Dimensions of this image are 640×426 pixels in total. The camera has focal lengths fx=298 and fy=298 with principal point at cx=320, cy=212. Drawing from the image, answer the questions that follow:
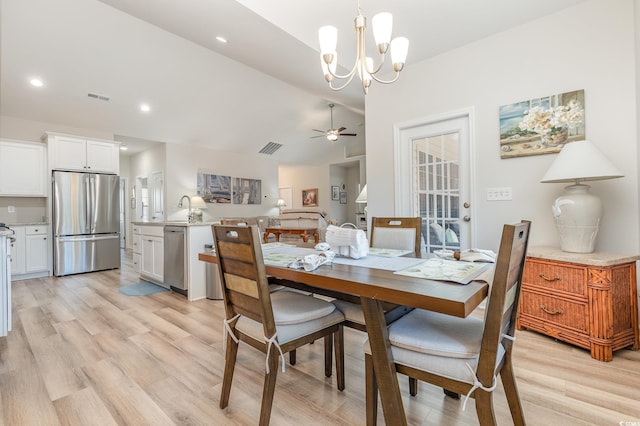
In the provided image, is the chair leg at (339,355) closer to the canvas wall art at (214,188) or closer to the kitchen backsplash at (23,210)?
the kitchen backsplash at (23,210)

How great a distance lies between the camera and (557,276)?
219cm

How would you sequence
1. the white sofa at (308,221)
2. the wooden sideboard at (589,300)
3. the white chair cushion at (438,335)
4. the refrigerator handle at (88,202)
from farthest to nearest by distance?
1. the white sofa at (308,221)
2. the refrigerator handle at (88,202)
3. the wooden sideboard at (589,300)
4. the white chair cushion at (438,335)

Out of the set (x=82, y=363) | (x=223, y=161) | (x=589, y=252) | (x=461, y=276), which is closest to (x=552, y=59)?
(x=589, y=252)

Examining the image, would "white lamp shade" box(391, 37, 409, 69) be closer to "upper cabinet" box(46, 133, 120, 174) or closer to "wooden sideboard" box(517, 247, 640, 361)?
"wooden sideboard" box(517, 247, 640, 361)

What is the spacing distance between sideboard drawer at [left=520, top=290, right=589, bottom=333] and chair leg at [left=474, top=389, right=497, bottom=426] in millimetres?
1615

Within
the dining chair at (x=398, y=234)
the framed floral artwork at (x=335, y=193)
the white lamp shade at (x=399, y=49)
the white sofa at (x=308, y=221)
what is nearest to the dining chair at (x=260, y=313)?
the dining chair at (x=398, y=234)

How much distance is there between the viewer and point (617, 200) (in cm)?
232

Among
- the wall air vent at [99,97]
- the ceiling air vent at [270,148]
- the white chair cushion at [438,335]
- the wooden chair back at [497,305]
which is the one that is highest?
the wall air vent at [99,97]

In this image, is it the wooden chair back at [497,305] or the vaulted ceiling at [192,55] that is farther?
the vaulted ceiling at [192,55]

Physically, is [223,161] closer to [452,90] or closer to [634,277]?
[452,90]

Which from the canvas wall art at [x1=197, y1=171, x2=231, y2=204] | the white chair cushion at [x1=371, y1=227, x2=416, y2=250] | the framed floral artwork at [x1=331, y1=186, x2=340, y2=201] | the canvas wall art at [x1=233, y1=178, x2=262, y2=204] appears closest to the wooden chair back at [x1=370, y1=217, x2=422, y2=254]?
the white chair cushion at [x1=371, y1=227, x2=416, y2=250]

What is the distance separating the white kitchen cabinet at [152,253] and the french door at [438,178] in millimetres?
3111

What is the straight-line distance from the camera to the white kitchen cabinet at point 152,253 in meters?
3.92

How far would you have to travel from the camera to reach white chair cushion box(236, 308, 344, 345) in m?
1.36
